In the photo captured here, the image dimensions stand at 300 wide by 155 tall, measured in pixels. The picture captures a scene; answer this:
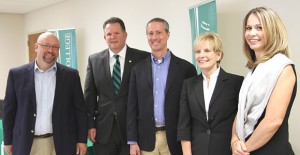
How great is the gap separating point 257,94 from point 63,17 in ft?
18.1

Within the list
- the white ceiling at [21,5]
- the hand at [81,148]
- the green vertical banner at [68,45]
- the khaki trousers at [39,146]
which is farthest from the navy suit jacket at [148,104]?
the white ceiling at [21,5]

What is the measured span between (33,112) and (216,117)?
1380mm

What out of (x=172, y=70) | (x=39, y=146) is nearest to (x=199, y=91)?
(x=172, y=70)

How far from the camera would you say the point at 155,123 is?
7.00ft

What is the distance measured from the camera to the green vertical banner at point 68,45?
5715 mm

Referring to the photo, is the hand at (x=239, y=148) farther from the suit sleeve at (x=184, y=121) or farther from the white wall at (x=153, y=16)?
the white wall at (x=153, y=16)

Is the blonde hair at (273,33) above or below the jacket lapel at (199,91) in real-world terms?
above

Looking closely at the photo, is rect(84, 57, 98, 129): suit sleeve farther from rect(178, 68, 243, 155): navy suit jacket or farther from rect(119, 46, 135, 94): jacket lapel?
rect(178, 68, 243, 155): navy suit jacket

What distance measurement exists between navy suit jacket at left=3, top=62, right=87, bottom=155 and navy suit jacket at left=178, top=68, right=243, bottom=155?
980mm

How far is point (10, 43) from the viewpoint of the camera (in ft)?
24.2

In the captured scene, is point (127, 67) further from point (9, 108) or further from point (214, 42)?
point (9, 108)

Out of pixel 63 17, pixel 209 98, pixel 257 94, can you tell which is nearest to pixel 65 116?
pixel 209 98

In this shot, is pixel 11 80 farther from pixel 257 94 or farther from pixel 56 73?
pixel 257 94

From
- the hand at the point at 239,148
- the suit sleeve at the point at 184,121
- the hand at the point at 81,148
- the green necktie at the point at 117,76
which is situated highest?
the green necktie at the point at 117,76
